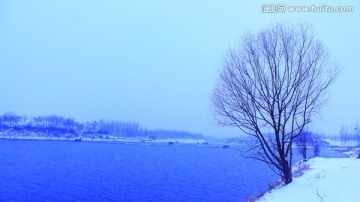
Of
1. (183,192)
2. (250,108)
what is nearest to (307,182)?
(250,108)

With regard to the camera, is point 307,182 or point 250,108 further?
point 250,108

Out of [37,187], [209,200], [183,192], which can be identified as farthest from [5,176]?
[209,200]

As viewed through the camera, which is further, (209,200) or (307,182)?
(209,200)

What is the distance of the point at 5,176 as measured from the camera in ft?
143

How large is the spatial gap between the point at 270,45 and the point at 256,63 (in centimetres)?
101

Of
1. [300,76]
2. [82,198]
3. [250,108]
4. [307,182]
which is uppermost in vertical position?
[300,76]

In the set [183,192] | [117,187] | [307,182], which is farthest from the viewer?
[117,187]

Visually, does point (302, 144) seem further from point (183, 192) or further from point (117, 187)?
point (117, 187)

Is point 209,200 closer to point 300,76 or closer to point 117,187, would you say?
point 117,187

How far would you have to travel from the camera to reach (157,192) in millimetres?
34969

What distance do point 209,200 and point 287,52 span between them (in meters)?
20.6

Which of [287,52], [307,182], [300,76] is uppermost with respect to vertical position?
[287,52]

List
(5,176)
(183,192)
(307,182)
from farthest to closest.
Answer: (5,176), (183,192), (307,182)

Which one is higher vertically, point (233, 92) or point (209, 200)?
point (233, 92)
